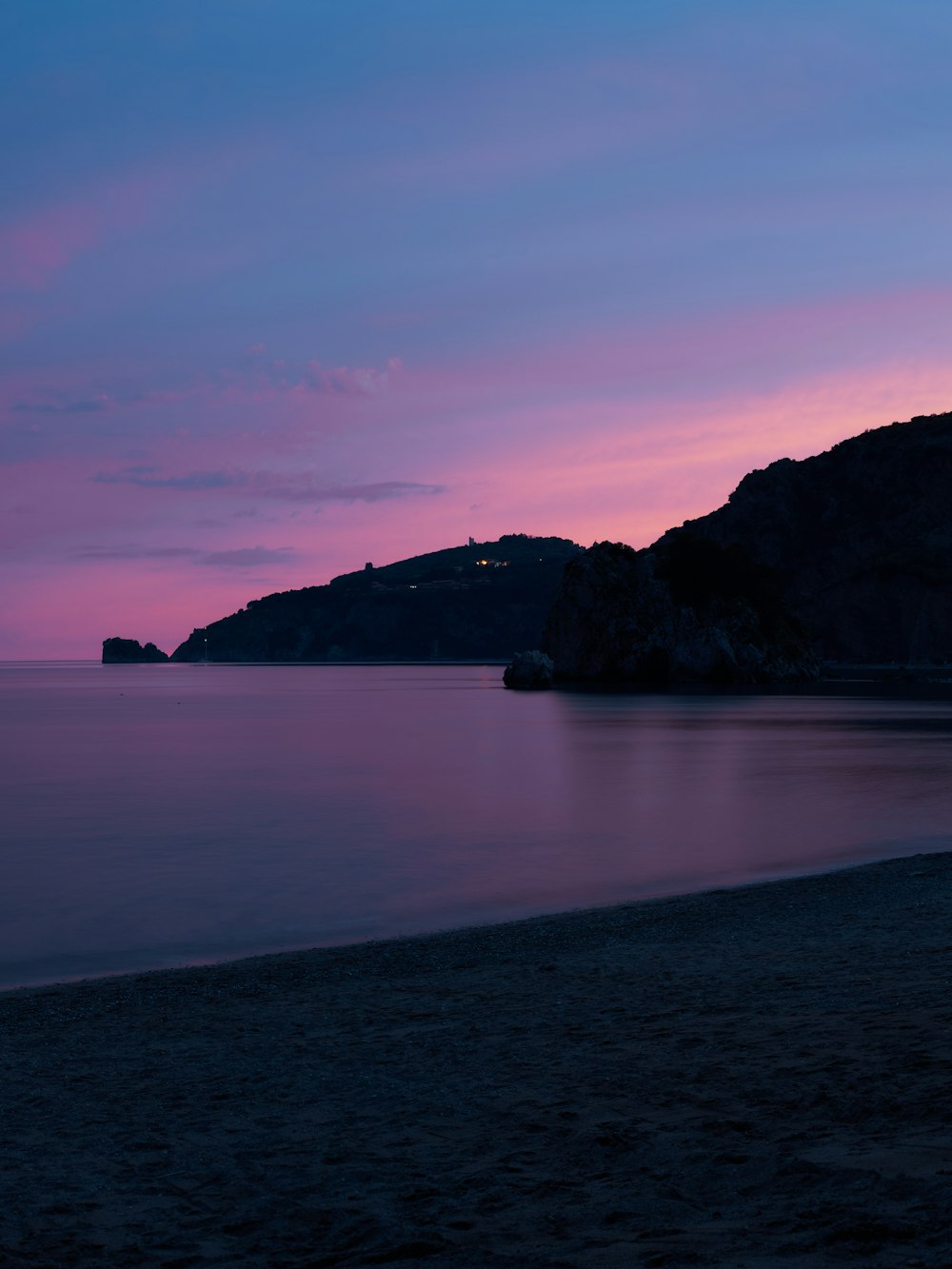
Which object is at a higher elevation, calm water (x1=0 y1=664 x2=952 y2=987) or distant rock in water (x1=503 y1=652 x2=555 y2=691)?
distant rock in water (x1=503 y1=652 x2=555 y2=691)

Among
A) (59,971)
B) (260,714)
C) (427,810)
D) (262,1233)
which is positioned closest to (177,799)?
(427,810)

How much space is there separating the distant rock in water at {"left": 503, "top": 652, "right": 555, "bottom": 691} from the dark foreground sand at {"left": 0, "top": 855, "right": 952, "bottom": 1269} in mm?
127415

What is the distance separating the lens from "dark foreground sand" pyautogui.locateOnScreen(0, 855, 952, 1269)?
18.8ft

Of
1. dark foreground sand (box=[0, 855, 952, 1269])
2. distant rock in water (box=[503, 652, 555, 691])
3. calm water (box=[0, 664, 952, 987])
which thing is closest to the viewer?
dark foreground sand (box=[0, 855, 952, 1269])

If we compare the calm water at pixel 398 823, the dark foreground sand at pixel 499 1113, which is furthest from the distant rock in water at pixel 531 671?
the dark foreground sand at pixel 499 1113

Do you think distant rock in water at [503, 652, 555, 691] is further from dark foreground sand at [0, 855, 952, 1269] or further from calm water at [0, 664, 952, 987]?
dark foreground sand at [0, 855, 952, 1269]

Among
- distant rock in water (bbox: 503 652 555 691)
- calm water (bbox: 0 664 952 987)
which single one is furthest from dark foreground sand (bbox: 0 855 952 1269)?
distant rock in water (bbox: 503 652 555 691)

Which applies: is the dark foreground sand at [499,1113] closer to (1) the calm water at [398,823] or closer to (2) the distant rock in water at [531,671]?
(1) the calm water at [398,823]

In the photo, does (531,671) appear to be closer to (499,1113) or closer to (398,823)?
(398,823)

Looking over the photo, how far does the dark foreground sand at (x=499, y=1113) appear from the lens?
18.8 feet

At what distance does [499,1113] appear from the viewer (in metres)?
7.61

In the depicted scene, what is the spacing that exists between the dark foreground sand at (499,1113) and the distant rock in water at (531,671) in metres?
127

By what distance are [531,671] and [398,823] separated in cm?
11006

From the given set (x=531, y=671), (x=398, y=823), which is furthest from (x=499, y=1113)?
(x=531, y=671)
